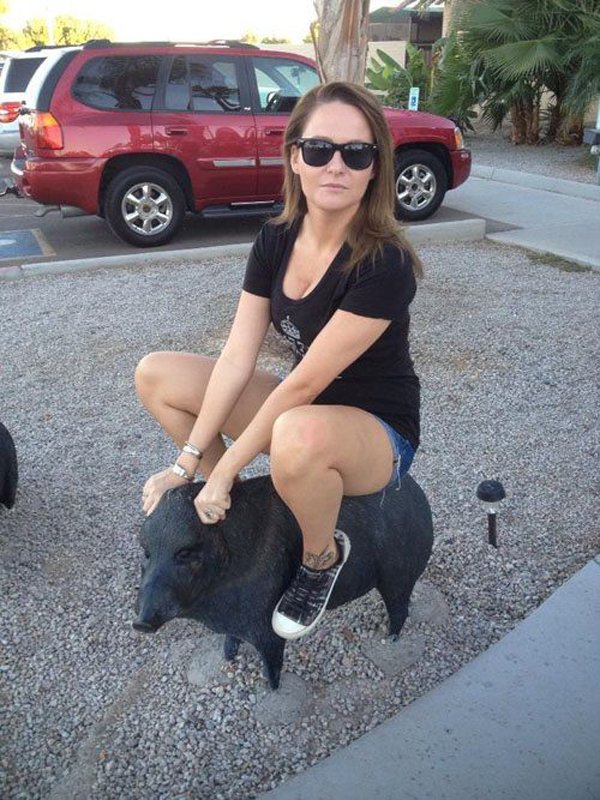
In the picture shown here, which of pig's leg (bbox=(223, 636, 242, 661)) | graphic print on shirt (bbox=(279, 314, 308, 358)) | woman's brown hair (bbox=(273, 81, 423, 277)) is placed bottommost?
pig's leg (bbox=(223, 636, 242, 661))

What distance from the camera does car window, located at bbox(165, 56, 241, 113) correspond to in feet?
25.9

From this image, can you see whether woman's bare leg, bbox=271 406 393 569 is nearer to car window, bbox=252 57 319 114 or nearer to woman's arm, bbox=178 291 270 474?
woman's arm, bbox=178 291 270 474

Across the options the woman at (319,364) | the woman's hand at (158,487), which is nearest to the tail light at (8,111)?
the woman at (319,364)

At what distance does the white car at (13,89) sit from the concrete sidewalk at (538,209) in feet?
27.2

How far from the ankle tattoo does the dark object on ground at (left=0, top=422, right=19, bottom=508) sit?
1.61 m

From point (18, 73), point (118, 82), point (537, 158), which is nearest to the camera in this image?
point (118, 82)

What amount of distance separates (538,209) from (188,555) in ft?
29.4

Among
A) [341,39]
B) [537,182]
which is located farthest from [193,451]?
[537,182]

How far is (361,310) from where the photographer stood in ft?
7.09

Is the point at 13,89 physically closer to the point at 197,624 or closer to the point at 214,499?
the point at 197,624

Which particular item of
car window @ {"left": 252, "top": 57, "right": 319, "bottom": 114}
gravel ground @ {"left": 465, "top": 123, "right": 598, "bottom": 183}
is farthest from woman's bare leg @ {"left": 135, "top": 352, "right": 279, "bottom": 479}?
gravel ground @ {"left": 465, "top": 123, "right": 598, "bottom": 183}

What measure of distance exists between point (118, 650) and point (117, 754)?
1.49 ft

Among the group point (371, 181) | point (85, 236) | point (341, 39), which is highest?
point (341, 39)

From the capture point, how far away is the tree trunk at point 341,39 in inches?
200
